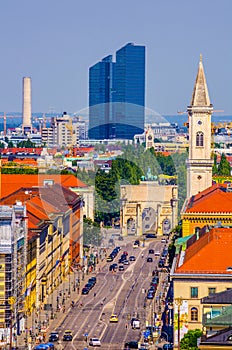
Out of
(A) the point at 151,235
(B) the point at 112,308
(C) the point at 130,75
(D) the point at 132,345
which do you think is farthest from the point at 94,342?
(C) the point at 130,75

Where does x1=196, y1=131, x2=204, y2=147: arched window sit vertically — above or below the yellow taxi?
above

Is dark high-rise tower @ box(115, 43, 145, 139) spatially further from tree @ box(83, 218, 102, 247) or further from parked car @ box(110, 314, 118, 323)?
parked car @ box(110, 314, 118, 323)

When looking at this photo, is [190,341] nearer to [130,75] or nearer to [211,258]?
[211,258]

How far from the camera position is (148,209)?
51375 mm

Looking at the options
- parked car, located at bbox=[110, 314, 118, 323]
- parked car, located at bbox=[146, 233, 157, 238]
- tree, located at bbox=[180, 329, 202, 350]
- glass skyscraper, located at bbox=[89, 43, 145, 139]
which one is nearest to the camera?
tree, located at bbox=[180, 329, 202, 350]

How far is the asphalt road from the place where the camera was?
40469 mm

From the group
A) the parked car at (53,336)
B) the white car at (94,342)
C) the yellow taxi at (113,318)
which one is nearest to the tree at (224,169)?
the yellow taxi at (113,318)

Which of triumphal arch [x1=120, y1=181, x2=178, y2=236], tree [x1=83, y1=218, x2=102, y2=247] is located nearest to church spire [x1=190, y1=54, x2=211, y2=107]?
triumphal arch [x1=120, y1=181, x2=178, y2=236]

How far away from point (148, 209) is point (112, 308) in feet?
21.1

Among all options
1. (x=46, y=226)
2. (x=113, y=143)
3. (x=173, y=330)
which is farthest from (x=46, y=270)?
(x=173, y=330)

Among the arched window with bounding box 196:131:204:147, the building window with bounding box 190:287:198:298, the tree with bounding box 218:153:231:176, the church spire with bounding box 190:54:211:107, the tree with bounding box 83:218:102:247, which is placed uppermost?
the church spire with bounding box 190:54:211:107

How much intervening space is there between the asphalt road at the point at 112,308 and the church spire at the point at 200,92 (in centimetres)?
1086

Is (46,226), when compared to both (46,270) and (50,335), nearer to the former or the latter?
(46,270)

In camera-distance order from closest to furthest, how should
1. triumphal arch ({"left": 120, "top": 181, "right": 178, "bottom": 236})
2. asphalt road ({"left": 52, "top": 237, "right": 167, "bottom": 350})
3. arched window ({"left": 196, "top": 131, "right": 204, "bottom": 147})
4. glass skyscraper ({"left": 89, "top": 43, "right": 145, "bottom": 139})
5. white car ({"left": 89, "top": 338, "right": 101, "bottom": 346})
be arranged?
white car ({"left": 89, "top": 338, "right": 101, "bottom": 346}), asphalt road ({"left": 52, "top": 237, "right": 167, "bottom": 350}), triumphal arch ({"left": 120, "top": 181, "right": 178, "bottom": 236}), arched window ({"left": 196, "top": 131, "right": 204, "bottom": 147}), glass skyscraper ({"left": 89, "top": 43, "right": 145, "bottom": 139})
